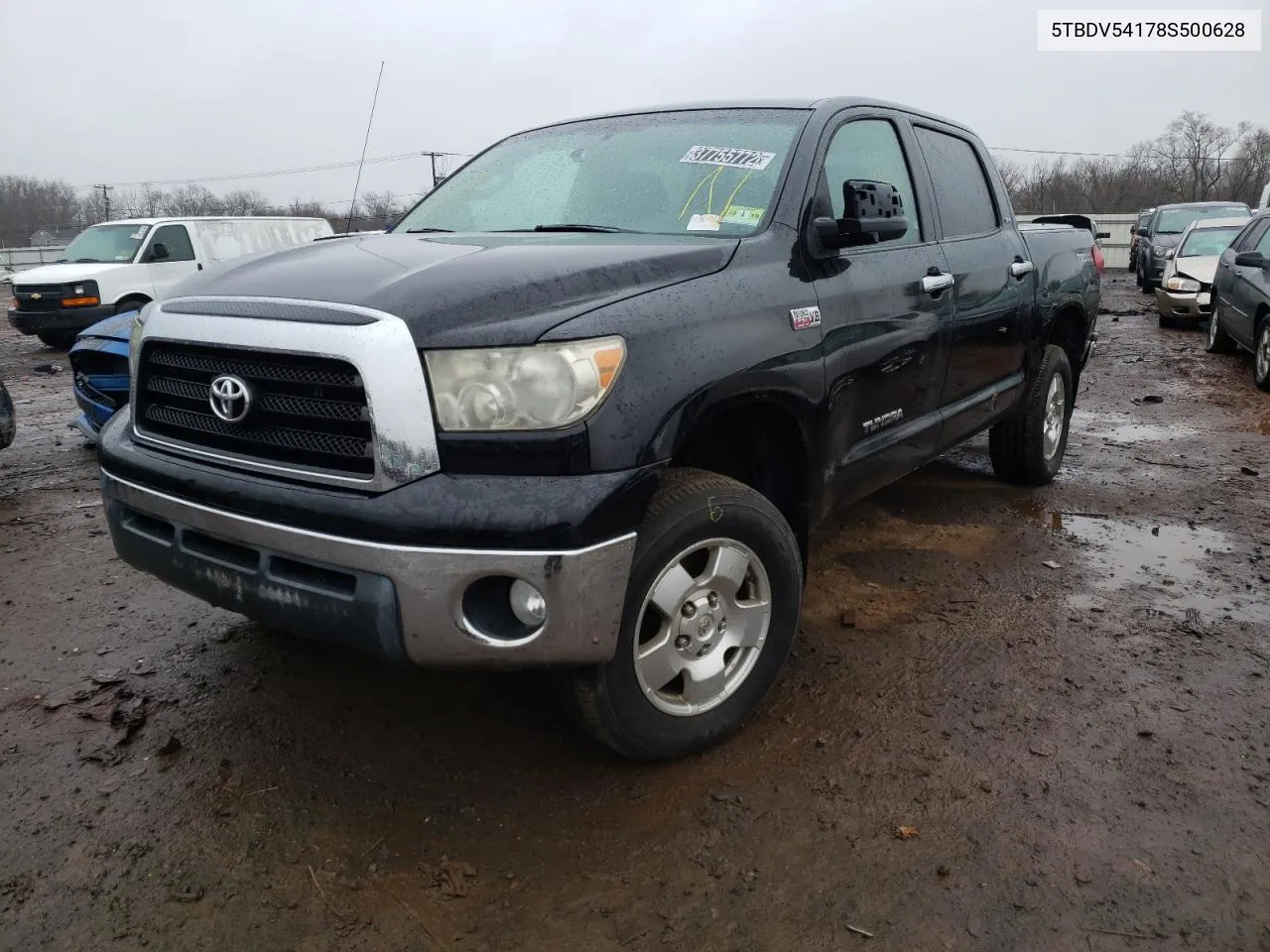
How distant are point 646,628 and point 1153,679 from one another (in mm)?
1830

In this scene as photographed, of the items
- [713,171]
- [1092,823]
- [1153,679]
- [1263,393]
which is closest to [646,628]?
[1092,823]

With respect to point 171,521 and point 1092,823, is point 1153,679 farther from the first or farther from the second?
point 171,521

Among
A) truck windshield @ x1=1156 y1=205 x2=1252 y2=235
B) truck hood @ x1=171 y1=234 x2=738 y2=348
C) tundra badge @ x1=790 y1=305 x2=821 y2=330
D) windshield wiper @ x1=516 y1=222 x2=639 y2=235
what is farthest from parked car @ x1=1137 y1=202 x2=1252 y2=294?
truck hood @ x1=171 y1=234 x2=738 y2=348

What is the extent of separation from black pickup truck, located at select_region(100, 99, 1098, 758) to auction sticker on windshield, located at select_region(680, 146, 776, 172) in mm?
11

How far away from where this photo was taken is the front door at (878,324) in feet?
9.91

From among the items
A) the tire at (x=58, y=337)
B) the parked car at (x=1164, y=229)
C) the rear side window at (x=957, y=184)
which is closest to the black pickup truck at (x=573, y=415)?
the rear side window at (x=957, y=184)

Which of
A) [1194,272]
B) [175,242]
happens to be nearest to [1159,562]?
[1194,272]

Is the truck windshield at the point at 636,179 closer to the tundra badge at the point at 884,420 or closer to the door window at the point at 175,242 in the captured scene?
the tundra badge at the point at 884,420

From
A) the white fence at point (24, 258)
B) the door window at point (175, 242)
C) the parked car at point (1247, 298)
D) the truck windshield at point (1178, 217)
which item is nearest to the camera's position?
the parked car at point (1247, 298)

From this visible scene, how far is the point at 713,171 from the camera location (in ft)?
10.2

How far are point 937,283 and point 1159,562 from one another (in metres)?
1.77

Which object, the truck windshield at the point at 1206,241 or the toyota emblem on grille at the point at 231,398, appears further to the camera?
the truck windshield at the point at 1206,241

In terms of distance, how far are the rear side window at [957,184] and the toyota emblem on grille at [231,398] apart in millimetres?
2904

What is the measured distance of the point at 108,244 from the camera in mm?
13742
